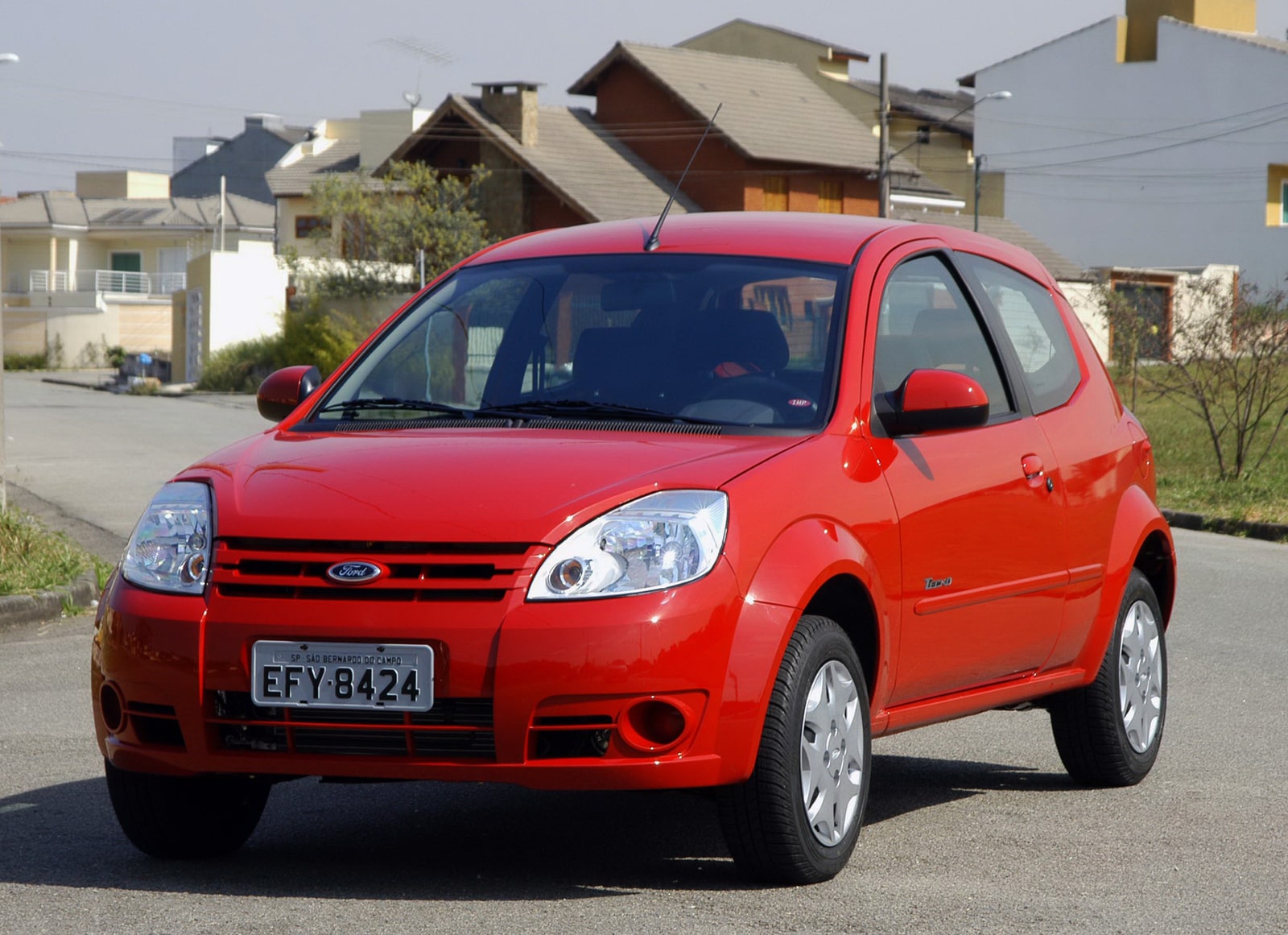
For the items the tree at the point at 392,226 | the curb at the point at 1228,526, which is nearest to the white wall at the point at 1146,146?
the tree at the point at 392,226

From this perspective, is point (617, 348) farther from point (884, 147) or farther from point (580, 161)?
point (580, 161)

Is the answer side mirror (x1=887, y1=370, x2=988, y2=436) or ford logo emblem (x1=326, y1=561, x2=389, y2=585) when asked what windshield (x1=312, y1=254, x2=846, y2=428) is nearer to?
side mirror (x1=887, y1=370, x2=988, y2=436)

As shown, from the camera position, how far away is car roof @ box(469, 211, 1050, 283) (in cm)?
578

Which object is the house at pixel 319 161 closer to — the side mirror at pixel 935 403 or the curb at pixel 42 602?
the curb at pixel 42 602

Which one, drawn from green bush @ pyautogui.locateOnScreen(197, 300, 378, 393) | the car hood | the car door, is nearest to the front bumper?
the car hood

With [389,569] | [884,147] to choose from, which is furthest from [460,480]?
[884,147]

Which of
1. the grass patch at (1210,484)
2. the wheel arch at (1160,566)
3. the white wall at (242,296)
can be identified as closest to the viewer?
the wheel arch at (1160,566)

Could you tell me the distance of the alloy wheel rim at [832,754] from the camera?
15.6 feet

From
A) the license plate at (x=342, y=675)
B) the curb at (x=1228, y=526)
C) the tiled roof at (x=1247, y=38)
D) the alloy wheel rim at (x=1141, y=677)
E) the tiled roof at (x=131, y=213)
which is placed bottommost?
the curb at (x=1228, y=526)

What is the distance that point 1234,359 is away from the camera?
19156 mm

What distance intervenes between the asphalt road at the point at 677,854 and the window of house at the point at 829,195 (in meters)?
51.9

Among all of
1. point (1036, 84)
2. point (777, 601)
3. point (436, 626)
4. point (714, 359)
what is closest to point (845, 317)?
point (714, 359)

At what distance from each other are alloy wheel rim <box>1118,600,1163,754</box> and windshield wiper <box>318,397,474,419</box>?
249 cm

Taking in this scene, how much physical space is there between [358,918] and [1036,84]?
6559 centimetres
